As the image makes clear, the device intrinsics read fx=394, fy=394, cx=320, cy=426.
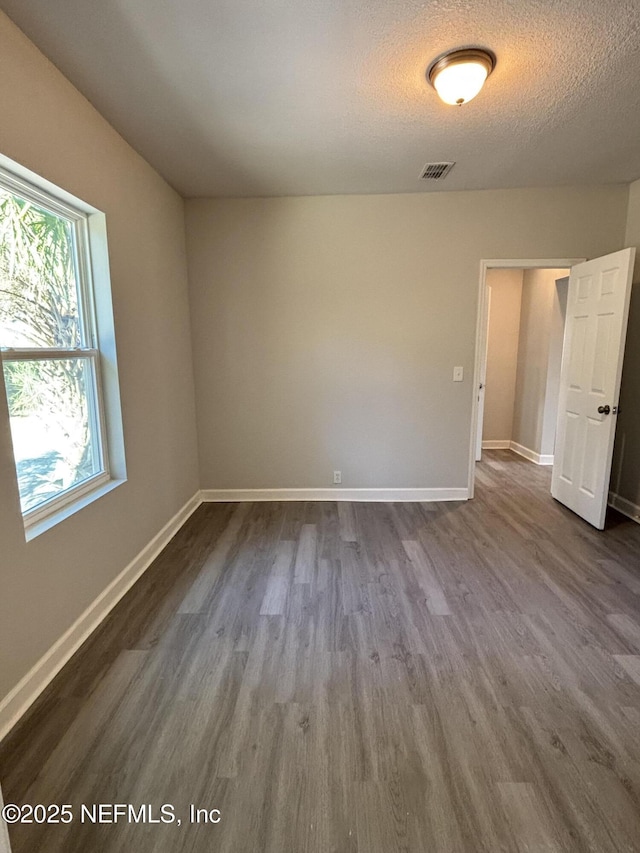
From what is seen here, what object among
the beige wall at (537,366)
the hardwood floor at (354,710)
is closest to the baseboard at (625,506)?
the hardwood floor at (354,710)

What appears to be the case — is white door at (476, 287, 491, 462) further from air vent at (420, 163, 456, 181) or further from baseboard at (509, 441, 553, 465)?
air vent at (420, 163, 456, 181)

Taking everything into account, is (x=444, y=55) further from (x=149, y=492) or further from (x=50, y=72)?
(x=149, y=492)

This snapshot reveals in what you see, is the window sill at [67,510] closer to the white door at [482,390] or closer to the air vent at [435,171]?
the air vent at [435,171]

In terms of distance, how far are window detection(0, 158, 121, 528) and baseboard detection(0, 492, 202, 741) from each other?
1.82 ft

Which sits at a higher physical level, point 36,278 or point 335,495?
point 36,278

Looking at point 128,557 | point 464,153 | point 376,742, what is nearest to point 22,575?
point 128,557

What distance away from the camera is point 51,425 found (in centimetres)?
194

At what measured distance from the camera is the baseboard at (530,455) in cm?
481

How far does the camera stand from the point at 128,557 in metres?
2.41

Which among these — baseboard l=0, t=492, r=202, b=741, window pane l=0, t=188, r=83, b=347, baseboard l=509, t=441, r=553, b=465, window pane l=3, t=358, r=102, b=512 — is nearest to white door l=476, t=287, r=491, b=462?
baseboard l=509, t=441, r=553, b=465

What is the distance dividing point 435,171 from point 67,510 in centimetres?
323

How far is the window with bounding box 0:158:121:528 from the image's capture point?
5.60ft

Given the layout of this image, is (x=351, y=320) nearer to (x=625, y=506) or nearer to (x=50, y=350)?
(x=50, y=350)

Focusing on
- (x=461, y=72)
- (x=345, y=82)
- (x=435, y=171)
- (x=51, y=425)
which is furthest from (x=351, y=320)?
(x=51, y=425)
